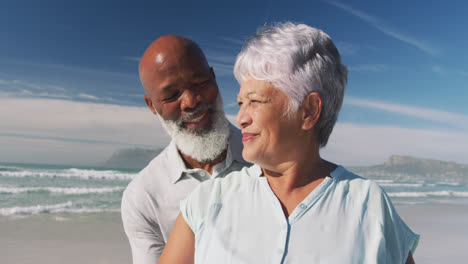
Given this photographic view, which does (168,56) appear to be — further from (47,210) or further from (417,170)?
(417,170)

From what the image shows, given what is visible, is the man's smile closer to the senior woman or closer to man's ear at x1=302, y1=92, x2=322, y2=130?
the senior woman

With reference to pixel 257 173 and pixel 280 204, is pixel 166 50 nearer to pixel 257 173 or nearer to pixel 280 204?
pixel 257 173

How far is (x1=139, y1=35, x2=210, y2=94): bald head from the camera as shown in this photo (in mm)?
2207

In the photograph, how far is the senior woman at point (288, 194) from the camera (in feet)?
4.75

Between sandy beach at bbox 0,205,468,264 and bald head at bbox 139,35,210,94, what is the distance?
5641mm

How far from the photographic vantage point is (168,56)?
221 cm

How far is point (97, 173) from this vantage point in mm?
22891

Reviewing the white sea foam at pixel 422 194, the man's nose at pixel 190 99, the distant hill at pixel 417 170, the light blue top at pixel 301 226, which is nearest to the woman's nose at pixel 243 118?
the light blue top at pixel 301 226

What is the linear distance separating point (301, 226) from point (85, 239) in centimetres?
794

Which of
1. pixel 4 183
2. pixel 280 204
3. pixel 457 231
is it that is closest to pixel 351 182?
pixel 280 204

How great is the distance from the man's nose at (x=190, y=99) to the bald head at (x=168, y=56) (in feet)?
0.50

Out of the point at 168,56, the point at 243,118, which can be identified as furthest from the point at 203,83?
the point at 243,118

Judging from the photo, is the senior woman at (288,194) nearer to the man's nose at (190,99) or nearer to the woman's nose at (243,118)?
the woman's nose at (243,118)

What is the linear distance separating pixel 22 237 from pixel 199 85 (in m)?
7.76
